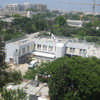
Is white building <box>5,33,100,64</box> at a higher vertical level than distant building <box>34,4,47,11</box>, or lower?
lower

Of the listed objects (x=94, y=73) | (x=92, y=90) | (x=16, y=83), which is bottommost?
(x=16, y=83)

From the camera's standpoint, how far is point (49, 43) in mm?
6703

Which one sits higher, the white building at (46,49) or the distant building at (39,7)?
the distant building at (39,7)

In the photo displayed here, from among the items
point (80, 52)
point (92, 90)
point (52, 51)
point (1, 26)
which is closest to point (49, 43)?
point (52, 51)

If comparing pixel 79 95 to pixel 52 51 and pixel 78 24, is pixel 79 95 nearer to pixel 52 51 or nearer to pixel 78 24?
pixel 52 51

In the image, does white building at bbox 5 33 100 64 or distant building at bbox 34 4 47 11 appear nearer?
white building at bbox 5 33 100 64

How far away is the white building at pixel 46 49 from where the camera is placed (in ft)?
20.4

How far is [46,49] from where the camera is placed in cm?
688

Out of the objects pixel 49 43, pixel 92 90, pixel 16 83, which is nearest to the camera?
pixel 92 90

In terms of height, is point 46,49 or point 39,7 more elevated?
point 39,7

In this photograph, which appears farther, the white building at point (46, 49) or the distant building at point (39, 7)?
the distant building at point (39, 7)

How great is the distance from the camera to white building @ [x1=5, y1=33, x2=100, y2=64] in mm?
6215

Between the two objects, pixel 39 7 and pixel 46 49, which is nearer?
pixel 46 49

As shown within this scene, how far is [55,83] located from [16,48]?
129 inches
